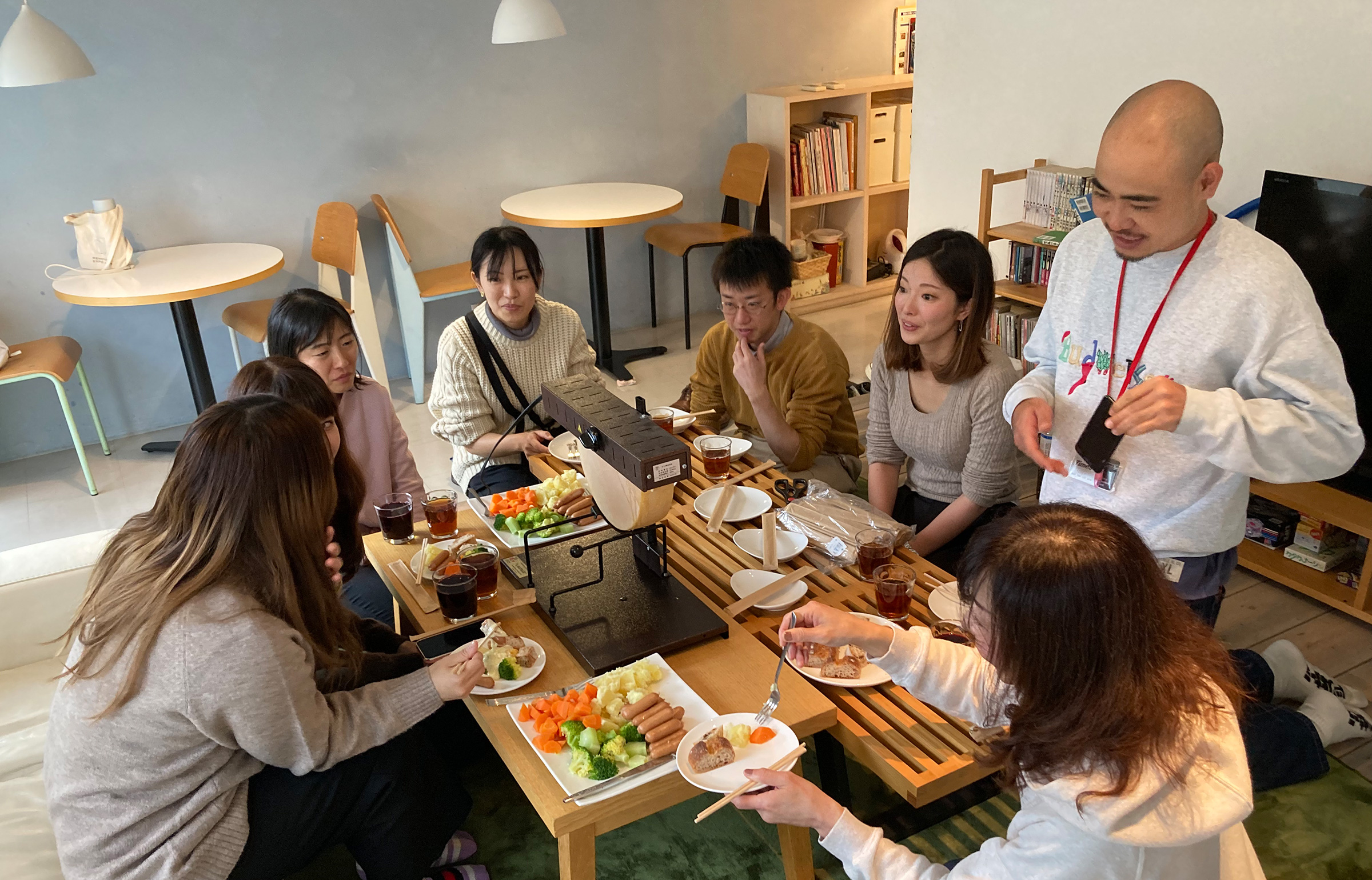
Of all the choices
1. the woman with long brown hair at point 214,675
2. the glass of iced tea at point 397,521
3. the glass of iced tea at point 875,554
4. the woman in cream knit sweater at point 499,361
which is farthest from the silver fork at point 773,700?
the woman in cream knit sweater at point 499,361

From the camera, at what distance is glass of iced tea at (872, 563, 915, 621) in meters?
1.84

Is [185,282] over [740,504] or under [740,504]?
over

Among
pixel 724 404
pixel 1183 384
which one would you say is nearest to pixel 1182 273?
pixel 1183 384

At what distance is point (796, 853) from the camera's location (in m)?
1.82

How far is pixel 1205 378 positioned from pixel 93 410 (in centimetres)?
436

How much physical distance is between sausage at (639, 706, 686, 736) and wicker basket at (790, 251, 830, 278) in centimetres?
452

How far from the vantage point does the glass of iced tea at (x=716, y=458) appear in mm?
2475

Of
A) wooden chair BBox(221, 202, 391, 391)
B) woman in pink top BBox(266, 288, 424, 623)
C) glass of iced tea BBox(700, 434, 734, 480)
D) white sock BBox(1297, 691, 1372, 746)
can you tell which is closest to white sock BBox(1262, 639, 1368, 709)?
white sock BBox(1297, 691, 1372, 746)

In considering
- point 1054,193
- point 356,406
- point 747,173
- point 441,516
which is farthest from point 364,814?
point 747,173

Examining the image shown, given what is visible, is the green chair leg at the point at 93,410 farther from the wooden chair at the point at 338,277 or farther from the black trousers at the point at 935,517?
the black trousers at the point at 935,517

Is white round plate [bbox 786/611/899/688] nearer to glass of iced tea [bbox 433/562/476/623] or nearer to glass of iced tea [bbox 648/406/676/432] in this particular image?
glass of iced tea [bbox 433/562/476/623]

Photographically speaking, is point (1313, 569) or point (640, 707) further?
point (1313, 569)

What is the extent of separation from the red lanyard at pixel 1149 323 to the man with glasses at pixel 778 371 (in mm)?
1011

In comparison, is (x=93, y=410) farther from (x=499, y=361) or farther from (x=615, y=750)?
(x=615, y=750)
